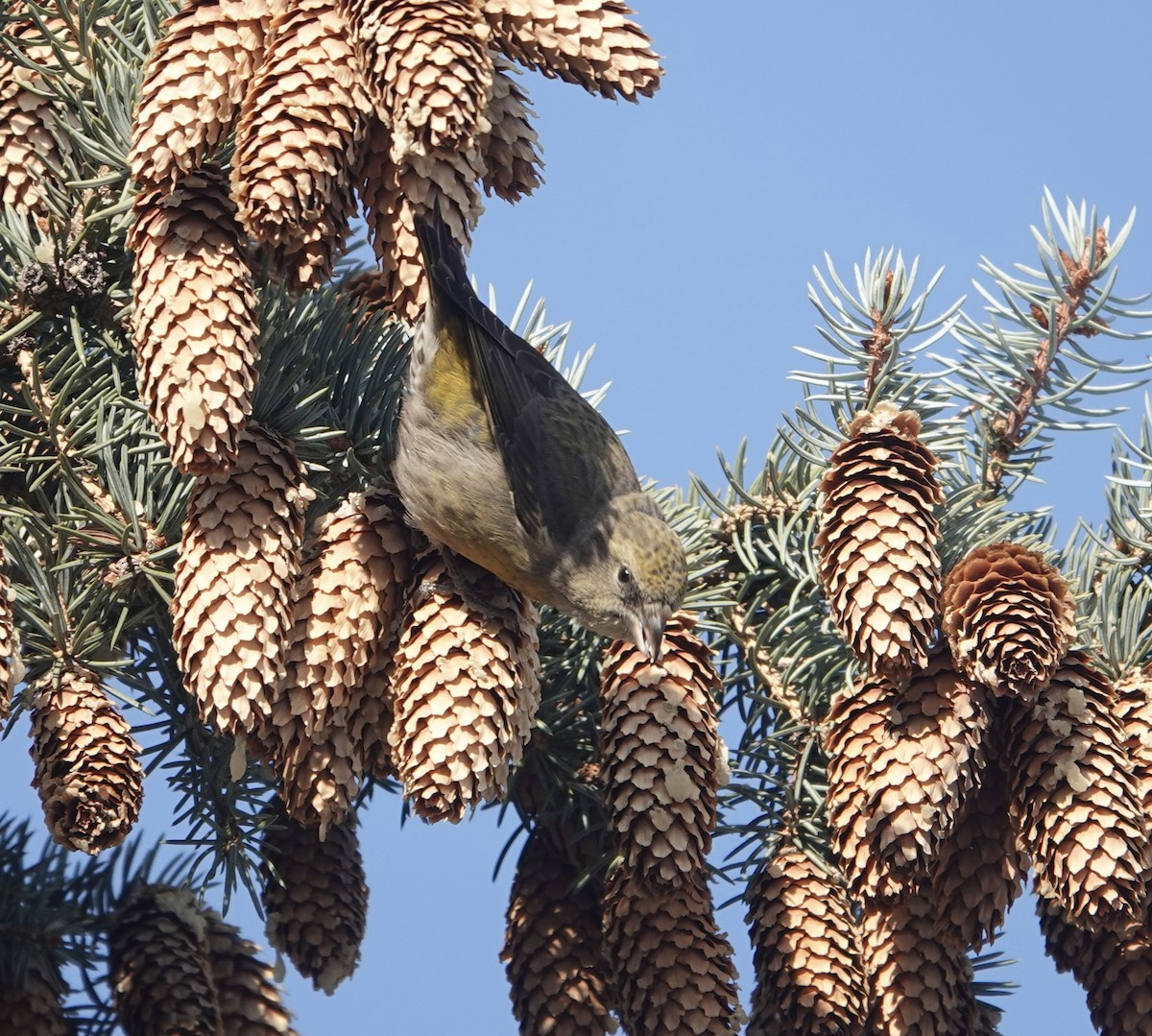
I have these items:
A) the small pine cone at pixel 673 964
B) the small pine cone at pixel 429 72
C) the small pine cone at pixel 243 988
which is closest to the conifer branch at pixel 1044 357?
the small pine cone at pixel 673 964

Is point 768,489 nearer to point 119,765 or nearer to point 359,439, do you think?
point 359,439

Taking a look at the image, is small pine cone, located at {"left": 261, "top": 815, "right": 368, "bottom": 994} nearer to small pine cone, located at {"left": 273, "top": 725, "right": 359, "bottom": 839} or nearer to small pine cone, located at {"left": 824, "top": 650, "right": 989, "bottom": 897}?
small pine cone, located at {"left": 273, "top": 725, "right": 359, "bottom": 839}

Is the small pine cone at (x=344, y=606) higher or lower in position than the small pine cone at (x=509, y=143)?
lower

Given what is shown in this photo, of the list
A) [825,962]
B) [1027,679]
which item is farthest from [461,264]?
[825,962]

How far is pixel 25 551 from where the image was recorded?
2080mm

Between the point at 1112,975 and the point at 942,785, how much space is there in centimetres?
47

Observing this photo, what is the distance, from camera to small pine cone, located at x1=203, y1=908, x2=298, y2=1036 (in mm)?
2256

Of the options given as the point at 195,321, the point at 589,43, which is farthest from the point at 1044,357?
the point at 195,321

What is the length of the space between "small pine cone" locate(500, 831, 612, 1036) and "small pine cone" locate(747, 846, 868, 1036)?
10.2 inches

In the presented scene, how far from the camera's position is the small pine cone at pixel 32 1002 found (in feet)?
6.90

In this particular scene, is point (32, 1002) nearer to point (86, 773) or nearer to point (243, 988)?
point (243, 988)

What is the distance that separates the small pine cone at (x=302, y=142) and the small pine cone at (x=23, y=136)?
1.80 feet

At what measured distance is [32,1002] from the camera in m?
2.12

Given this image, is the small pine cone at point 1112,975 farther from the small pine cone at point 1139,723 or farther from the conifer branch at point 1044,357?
the conifer branch at point 1044,357
